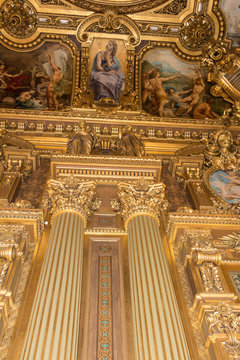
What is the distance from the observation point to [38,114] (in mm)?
12711

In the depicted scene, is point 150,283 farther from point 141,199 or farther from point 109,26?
point 109,26

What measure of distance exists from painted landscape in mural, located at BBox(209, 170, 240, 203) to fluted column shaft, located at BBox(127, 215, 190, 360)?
2945 millimetres

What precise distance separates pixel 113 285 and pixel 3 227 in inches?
93.5

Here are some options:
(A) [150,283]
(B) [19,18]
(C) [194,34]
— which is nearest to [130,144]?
(A) [150,283]

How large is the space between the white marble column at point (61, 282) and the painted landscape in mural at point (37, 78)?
6.13m

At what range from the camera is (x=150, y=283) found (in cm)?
633

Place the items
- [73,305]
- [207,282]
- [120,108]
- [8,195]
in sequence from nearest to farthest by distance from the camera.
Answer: [73,305] → [207,282] → [8,195] → [120,108]

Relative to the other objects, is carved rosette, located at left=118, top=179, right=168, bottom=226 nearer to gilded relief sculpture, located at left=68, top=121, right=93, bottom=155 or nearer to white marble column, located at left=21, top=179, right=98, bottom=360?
white marble column, located at left=21, top=179, right=98, bottom=360

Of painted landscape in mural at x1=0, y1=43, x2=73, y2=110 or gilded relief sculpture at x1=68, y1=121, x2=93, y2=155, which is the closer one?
gilded relief sculpture at x1=68, y1=121, x2=93, y2=155

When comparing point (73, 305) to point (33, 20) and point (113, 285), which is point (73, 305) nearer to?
point (113, 285)

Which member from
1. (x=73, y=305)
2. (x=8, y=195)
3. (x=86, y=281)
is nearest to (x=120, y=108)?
(x=8, y=195)

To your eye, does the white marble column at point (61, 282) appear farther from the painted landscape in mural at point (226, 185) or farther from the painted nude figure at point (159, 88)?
the painted nude figure at point (159, 88)

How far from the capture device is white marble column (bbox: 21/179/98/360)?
16.8ft

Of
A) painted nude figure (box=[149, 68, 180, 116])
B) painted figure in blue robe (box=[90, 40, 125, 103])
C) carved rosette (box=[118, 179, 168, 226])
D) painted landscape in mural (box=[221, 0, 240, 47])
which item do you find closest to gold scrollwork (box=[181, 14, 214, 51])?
painted landscape in mural (box=[221, 0, 240, 47])
